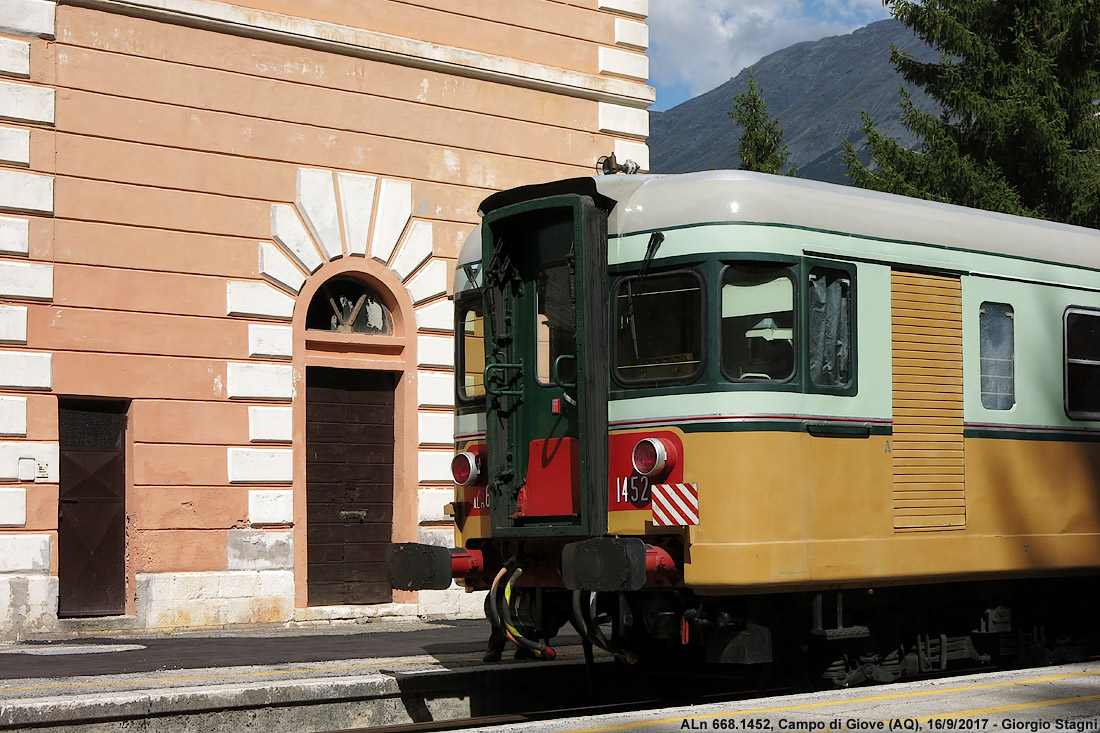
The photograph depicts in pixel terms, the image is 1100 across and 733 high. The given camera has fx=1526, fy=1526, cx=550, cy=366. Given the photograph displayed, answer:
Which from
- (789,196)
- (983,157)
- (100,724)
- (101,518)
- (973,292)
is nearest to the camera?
(100,724)

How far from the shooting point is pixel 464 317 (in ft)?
34.4

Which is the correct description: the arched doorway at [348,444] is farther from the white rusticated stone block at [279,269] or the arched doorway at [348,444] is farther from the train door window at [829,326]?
the train door window at [829,326]

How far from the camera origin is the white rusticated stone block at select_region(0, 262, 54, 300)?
12984 millimetres

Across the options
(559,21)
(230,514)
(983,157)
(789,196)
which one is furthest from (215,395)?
(983,157)

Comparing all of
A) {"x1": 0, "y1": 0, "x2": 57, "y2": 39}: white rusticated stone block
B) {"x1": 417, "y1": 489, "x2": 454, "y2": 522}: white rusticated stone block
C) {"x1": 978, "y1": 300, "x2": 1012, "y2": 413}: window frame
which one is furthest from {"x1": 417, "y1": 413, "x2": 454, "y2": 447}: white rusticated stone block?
{"x1": 978, "y1": 300, "x2": 1012, "y2": 413}: window frame

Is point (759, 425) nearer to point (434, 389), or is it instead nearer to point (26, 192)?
point (434, 389)

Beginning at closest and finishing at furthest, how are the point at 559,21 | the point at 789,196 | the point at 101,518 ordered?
the point at 789,196, the point at 101,518, the point at 559,21

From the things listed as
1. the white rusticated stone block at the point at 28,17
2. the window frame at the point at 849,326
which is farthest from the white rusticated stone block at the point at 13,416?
the window frame at the point at 849,326

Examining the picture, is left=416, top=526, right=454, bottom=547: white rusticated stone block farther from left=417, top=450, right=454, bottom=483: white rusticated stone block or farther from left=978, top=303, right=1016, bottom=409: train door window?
left=978, top=303, right=1016, bottom=409: train door window

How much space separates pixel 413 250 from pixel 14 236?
3983 millimetres

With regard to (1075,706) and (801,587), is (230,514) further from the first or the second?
(1075,706)

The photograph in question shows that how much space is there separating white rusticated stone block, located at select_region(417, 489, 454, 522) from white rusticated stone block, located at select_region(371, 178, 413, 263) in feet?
7.79

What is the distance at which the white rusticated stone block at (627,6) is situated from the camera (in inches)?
669

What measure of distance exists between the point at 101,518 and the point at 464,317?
4.92m
